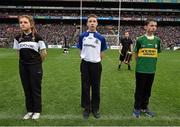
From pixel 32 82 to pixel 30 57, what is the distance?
1.77ft

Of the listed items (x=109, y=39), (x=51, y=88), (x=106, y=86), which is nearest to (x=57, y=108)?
(x=51, y=88)

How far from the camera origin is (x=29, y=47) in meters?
7.37

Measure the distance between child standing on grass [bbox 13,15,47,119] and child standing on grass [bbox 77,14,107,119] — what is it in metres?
0.89

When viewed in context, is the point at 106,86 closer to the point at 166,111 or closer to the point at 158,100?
the point at 158,100

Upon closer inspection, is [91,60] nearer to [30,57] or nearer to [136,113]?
[30,57]

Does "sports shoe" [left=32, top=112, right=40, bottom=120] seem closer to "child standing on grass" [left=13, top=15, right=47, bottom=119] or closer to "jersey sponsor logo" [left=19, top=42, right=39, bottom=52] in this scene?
"child standing on grass" [left=13, top=15, right=47, bottom=119]

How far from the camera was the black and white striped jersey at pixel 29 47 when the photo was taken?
24.2ft

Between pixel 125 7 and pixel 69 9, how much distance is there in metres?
12.1

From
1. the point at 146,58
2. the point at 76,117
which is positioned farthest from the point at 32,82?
the point at 146,58

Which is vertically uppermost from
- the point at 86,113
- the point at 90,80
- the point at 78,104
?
the point at 90,80

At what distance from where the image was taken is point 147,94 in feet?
26.9

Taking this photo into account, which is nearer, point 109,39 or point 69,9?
point 109,39

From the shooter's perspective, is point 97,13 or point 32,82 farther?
point 97,13

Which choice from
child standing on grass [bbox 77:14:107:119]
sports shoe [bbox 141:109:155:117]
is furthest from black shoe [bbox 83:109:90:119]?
sports shoe [bbox 141:109:155:117]
